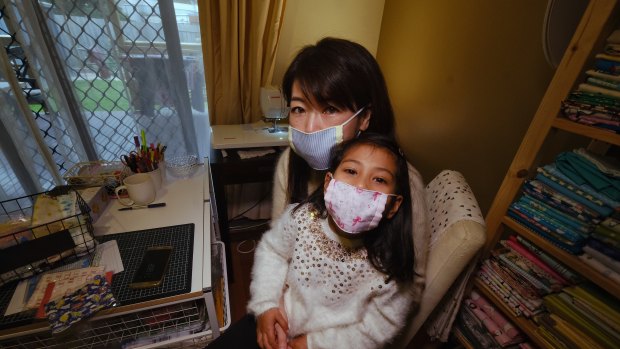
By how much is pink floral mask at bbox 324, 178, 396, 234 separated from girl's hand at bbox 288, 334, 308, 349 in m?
0.37

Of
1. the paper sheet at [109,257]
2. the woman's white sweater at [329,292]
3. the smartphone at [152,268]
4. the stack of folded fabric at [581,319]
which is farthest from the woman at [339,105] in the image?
the paper sheet at [109,257]

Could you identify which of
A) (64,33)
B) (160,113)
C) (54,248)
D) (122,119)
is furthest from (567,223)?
(64,33)

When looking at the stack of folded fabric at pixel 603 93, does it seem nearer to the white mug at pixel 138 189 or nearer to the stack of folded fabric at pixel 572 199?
the stack of folded fabric at pixel 572 199

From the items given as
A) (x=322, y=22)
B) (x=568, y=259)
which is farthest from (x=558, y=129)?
(x=322, y=22)

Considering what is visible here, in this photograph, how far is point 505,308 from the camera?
87cm

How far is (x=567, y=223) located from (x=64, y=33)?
7.59 ft

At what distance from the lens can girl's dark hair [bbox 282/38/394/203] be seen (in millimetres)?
792

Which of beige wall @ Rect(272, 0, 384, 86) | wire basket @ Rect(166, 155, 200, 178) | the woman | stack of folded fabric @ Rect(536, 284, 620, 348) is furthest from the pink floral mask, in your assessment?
beige wall @ Rect(272, 0, 384, 86)

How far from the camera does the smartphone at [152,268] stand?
0.72 m

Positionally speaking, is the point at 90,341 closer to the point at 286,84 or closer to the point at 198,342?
the point at 198,342

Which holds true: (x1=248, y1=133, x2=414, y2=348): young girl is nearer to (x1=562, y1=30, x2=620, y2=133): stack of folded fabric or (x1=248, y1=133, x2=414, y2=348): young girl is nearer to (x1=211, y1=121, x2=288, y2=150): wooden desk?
(x1=562, y1=30, x2=620, y2=133): stack of folded fabric

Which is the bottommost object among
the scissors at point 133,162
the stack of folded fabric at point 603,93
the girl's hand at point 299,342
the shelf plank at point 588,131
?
the girl's hand at point 299,342

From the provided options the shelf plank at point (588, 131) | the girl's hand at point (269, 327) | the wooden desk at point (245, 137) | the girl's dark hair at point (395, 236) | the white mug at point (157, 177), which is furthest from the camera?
the wooden desk at point (245, 137)

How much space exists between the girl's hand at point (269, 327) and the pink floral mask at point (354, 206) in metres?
0.39
